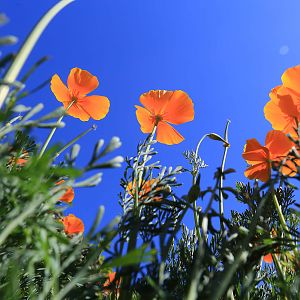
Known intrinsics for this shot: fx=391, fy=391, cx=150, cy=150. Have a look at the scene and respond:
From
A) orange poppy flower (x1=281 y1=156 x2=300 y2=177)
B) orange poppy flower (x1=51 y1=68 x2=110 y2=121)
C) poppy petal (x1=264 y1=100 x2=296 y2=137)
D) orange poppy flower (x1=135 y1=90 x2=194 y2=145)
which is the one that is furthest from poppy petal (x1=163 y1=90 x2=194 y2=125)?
orange poppy flower (x1=281 y1=156 x2=300 y2=177)

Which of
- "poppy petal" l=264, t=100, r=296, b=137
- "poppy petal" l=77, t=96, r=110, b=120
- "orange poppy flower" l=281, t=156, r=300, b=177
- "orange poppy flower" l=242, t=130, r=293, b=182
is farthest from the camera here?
"poppy petal" l=77, t=96, r=110, b=120

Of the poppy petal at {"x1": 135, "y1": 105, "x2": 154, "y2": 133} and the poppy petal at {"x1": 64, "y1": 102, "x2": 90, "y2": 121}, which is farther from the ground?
the poppy petal at {"x1": 64, "y1": 102, "x2": 90, "y2": 121}

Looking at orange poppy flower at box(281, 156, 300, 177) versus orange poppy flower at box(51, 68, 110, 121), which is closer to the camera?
orange poppy flower at box(281, 156, 300, 177)

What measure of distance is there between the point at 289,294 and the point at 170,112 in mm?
1350

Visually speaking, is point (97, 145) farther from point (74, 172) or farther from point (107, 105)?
point (107, 105)

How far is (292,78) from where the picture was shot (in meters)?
1.28

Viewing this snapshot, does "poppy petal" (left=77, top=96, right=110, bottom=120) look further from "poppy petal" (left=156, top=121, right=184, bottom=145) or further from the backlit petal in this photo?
the backlit petal

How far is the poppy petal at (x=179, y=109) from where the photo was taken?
1.83m

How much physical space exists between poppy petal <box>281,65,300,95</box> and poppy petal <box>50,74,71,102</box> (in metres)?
1.11

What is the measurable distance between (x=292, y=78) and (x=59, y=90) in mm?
1142

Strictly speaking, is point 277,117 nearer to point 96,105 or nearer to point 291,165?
point 291,165

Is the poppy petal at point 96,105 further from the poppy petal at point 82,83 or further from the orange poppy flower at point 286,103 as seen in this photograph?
the orange poppy flower at point 286,103

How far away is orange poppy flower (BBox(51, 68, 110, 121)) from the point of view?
1.93 m

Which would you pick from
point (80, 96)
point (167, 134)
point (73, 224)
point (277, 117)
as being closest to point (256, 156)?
point (277, 117)
